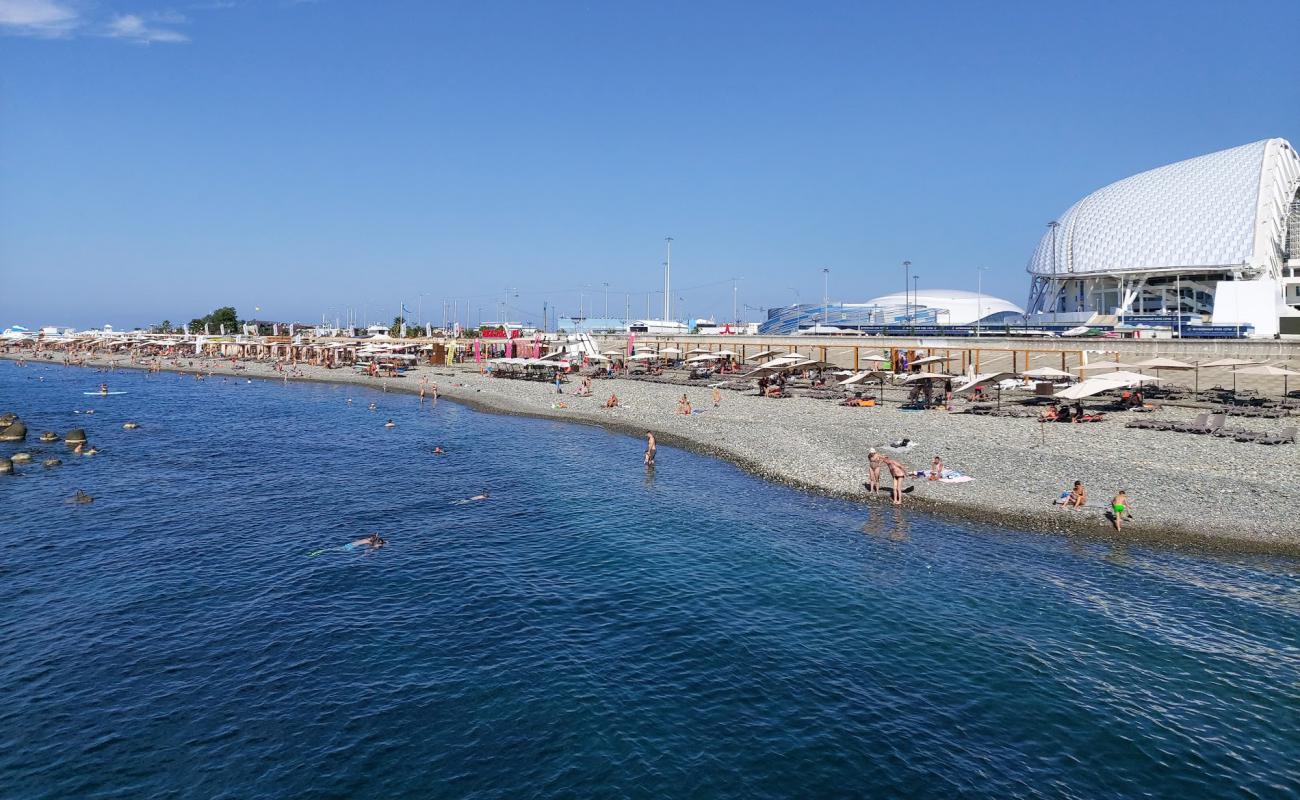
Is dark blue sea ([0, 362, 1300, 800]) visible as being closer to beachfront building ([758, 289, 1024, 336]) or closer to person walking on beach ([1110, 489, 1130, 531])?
person walking on beach ([1110, 489, 1130, 531])

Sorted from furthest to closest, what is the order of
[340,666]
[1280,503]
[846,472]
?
[846,472] < [1280,503] < [340,666]

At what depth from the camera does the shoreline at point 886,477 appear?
21.5 metres

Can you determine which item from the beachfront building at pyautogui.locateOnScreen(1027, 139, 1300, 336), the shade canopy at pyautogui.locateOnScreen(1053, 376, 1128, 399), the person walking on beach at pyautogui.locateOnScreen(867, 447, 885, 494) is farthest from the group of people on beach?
the beachfront building at pyautogui.locateOnScreen(1027, 139, 1300, 336)

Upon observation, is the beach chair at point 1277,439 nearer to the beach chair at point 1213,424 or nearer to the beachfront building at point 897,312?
the beach chair at point 1213,424

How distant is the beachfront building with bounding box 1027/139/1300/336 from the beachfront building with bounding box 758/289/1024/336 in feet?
114

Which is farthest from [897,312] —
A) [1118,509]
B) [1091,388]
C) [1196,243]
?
[1118,509]

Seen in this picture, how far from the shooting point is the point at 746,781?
11258 mm

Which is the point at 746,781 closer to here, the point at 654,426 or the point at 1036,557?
the point at 1036,557

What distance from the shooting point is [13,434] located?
1673 inches

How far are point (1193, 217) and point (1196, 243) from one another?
150 inches

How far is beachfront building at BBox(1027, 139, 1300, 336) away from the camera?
81.7m

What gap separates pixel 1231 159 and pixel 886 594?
329 feet

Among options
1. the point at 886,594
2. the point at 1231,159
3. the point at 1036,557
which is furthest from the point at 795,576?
the point at 1231,159

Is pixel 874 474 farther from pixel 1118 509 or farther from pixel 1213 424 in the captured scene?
pixel 1213 424
